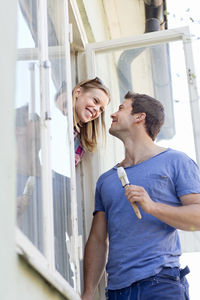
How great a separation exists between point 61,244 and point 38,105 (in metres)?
0.59

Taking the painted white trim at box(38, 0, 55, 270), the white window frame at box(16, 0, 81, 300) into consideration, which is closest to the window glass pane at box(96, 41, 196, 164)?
the white window frame at box(16, 0, 81, 300)

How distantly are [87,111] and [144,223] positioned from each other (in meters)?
0.83

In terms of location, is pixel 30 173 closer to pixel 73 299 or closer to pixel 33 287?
pixel 33 287

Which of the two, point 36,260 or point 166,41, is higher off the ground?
point 166,41

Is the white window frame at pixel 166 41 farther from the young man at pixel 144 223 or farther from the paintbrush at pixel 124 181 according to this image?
the paintbrush at pixel 124 181

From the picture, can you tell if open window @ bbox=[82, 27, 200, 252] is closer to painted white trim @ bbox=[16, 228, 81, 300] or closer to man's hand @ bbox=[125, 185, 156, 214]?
man's hand @ bbox=[125, 185, 156, 214]

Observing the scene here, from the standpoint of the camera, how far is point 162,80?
3.55 metres

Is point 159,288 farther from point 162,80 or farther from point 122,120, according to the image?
point 162,80

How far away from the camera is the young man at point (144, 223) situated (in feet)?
7.82

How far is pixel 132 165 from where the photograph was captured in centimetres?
287

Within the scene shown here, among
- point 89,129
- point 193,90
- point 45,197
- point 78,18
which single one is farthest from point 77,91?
point 45,197

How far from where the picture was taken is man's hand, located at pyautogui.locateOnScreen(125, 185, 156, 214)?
7.82 feet

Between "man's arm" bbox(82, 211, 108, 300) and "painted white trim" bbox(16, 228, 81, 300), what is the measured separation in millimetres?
825

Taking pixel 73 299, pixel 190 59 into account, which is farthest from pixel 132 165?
pixel 73 299
